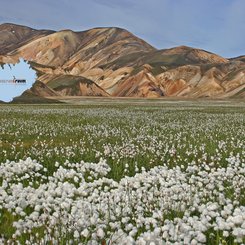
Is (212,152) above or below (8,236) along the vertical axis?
above

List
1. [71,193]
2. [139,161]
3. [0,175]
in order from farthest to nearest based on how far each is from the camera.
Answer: [139,161]
[0,175]
[71,193]

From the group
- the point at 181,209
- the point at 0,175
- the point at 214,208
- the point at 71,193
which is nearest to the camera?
the point at 214,208

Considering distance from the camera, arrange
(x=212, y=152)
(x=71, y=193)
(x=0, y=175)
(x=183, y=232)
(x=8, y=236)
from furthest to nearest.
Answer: (x=212, y=152) → (x=0, y=175) → (x=71, y=193) → (x=8, y=236) → (x=183, y=232)

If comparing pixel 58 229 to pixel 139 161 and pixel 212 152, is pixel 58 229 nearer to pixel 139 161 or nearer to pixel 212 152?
pixel 139 161

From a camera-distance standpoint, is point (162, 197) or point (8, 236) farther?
point (162, 197)

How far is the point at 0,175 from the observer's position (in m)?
10.2

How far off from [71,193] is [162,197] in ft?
5.76

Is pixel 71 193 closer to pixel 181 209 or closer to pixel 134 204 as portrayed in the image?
pixel 134 204

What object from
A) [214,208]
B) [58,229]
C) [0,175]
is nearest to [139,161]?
[0,175]

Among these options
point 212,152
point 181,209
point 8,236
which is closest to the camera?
point 8,236

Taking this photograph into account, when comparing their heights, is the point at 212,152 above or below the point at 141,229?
above

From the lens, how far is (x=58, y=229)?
18.5ft

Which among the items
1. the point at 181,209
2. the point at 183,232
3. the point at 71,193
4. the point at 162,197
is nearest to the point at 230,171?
the point at 162,197

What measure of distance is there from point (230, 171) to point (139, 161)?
3683mm
